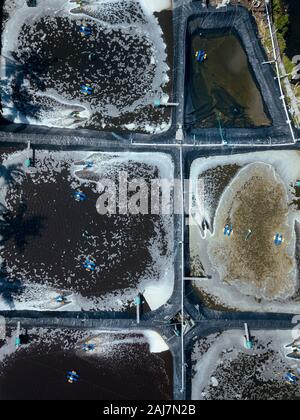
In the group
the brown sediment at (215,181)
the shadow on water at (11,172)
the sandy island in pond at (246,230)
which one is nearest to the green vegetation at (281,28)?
the sandy island in pond at (246,230)

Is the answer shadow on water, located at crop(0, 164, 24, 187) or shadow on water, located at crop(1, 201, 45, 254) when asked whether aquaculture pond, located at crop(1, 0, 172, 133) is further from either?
shadow on water, located at crop(1, 201, 45, 254)

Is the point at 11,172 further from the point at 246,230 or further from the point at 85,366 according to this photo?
the point at 246,230

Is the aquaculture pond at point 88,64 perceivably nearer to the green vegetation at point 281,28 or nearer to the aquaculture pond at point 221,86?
the aquaculture pond at point 221,86

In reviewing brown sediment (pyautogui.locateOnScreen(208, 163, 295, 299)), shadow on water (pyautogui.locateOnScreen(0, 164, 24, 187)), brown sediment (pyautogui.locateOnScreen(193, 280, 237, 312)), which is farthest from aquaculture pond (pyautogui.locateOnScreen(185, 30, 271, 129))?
shadow on water (pyautogui.locateOnScreen(0, 164, 24, 187))

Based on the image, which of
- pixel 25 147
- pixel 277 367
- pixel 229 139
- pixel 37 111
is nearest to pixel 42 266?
pixel 25 147

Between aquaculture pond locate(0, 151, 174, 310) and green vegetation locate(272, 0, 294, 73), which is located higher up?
green vegetation locate(272, 0, 294, 73)

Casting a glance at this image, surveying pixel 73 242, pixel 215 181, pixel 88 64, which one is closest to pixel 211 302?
pixel 215 181
